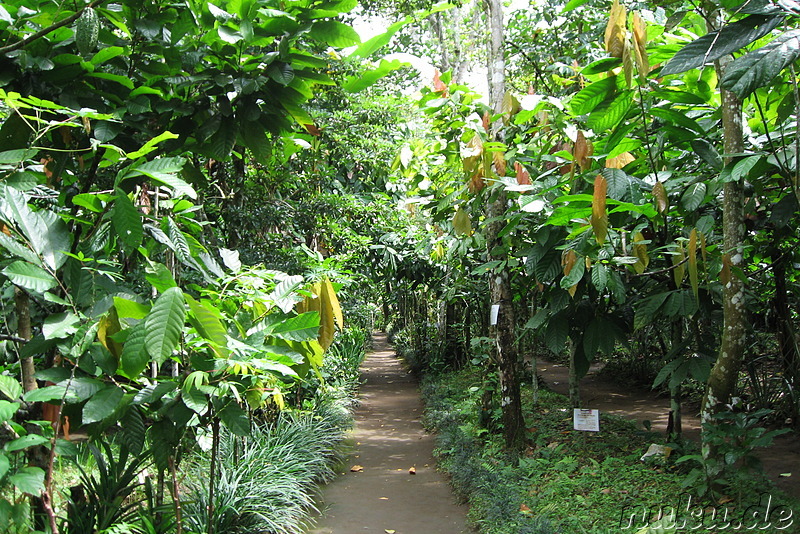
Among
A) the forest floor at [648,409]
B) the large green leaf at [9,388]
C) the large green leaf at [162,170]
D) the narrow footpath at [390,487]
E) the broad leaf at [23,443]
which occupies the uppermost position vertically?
the large green leaf at [162,170]

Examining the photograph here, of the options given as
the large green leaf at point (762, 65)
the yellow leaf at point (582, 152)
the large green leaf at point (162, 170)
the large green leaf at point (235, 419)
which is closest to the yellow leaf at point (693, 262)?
the yellow leaf at point (582, 152)

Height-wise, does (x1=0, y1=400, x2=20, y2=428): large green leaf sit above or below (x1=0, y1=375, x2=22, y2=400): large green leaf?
below

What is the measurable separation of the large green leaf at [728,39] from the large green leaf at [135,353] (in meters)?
1.68

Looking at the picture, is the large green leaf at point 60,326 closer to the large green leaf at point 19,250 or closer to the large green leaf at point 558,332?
the large green leaf at point 19,250

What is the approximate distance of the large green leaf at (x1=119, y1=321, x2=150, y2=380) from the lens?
1466 millimetres

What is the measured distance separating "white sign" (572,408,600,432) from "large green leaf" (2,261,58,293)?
3.80 m

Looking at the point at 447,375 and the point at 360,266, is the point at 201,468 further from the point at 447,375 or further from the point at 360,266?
the point at 447,375

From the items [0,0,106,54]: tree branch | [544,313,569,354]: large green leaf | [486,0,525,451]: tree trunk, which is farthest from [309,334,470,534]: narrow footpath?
[0,0,106,54]: tree branch

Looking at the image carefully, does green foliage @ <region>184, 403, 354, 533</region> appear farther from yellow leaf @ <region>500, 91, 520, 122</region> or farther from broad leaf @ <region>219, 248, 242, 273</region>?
yellow leaf @ <region>500, 91, 520, 122</region>

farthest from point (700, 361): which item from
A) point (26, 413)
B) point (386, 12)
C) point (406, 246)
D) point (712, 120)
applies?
point (386, 12)

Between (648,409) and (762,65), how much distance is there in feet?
19.9

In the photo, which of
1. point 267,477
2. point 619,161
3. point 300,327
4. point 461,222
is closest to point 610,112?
point 619,161

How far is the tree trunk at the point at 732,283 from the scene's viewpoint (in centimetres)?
295

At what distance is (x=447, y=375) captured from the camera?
994 centimetres
